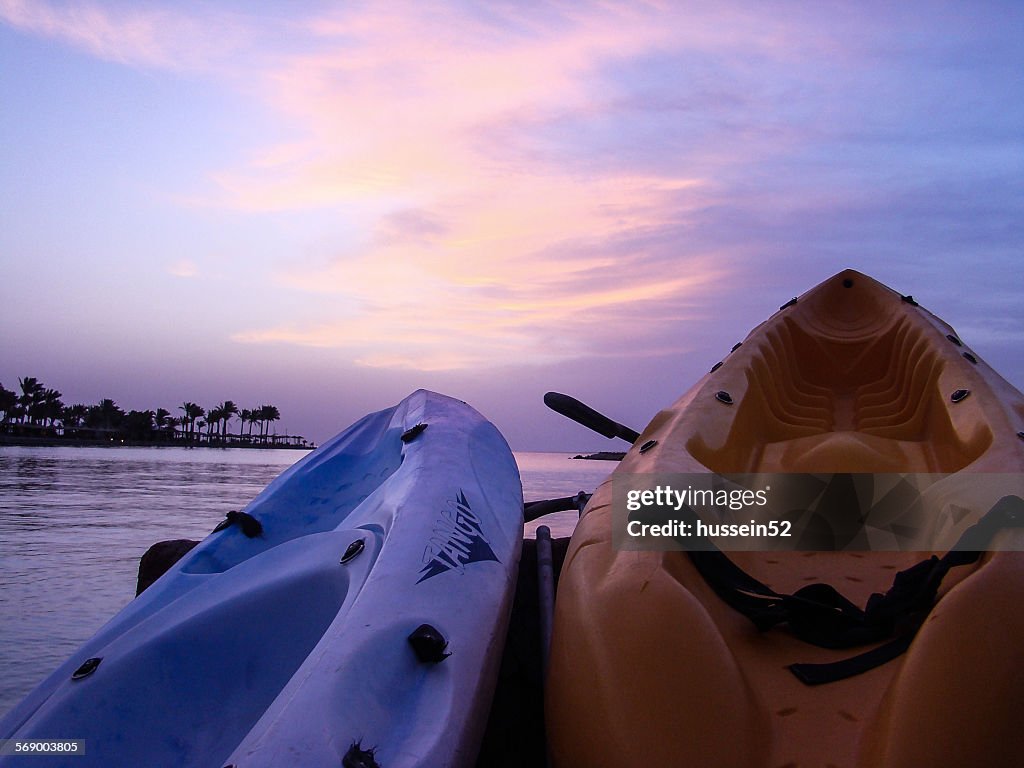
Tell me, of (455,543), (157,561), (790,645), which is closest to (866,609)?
(790,645)

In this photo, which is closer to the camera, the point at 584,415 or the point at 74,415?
the point at 584,415

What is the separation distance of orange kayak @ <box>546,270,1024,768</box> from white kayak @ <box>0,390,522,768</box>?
322mm

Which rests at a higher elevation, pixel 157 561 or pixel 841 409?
pixel 841 409

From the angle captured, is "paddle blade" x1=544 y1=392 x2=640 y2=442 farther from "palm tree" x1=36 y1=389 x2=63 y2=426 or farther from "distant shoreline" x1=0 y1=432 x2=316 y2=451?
"palm tree" x1=36 y1=389 x2=63 y2=426

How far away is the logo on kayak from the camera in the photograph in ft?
7.79

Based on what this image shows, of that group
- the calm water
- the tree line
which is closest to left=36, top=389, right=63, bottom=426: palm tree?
the tree line

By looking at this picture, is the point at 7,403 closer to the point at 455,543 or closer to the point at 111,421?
the point at 111,421

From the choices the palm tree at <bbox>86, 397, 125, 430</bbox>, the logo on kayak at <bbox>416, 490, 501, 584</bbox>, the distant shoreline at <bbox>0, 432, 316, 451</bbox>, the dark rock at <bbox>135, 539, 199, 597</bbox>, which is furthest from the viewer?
the palm tree at <bbox>86, 397, 125, 430</bbox>

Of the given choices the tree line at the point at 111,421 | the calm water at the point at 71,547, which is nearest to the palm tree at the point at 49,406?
the tree line at the point at 111,421

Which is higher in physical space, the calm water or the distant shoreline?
the calm water

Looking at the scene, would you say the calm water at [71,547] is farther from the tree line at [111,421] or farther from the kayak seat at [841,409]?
the tree line at [111,421]

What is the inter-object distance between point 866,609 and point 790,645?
202mm

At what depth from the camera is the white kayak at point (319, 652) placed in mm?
1704

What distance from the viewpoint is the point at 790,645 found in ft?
6.19
